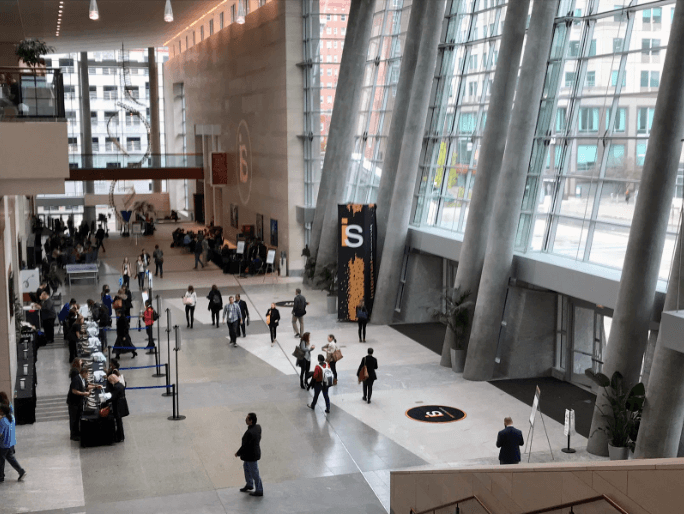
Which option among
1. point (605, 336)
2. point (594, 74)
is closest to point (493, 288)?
point (605, 336)

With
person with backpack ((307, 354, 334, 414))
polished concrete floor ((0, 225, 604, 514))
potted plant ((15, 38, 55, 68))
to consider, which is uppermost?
potted plant ((15, 38, 55, 68))

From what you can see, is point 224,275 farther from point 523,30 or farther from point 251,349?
point 523,30

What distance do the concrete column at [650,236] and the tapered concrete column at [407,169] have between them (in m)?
11.0

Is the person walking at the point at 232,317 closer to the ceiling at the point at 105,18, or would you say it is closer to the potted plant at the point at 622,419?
the ceiling at the point at 105,18

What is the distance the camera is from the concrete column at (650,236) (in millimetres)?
13484

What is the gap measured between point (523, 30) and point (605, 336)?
7160 millimetres

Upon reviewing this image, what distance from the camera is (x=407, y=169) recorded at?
24.5m

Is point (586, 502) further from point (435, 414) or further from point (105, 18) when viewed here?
point (105, 18)

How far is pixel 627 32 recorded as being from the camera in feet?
56.1

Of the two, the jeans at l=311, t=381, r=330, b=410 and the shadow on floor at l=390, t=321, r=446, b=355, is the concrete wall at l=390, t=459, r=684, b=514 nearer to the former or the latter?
the jeans at l=311, t=381, r=330, b=410

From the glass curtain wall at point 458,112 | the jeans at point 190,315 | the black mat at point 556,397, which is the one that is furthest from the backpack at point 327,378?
the jeans at point 190,315

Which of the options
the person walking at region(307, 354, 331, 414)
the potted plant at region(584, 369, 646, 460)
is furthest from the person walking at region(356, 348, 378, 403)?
the potted plant at region(584, 369, 646, 460)

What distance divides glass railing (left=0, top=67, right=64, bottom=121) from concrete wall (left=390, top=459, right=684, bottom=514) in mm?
8619

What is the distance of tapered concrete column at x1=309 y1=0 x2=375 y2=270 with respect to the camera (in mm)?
30188
